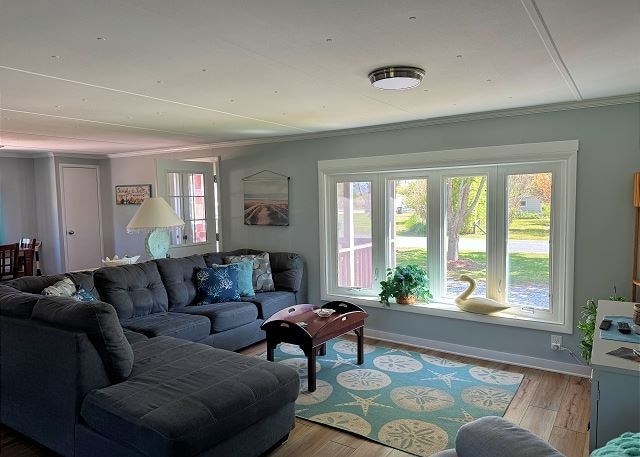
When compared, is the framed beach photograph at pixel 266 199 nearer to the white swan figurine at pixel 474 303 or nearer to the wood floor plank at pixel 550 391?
the white swan figurine at pixel 474 303

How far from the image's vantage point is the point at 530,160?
3.83 metres

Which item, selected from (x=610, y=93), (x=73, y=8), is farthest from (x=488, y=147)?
(x=73, y=8)

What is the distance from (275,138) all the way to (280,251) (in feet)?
4.57

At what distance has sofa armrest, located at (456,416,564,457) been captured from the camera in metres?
1.29

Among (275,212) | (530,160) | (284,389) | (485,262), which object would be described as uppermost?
(530,160)

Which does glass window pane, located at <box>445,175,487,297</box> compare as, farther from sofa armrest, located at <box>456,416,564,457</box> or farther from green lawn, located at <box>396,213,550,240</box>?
sofa armrest, located at <box>456,416,564,457</box>

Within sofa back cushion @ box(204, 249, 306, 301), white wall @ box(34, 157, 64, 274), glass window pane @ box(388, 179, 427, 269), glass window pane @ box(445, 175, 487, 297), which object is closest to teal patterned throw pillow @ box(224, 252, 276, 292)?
sofa back cushion @ box(204, 249, 306, 301)

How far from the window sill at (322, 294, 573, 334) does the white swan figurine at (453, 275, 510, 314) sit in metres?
0.05

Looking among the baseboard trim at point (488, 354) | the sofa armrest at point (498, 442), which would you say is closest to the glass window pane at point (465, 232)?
the baseboard trim at point (488, 354)

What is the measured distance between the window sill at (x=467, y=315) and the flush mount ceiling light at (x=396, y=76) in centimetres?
245

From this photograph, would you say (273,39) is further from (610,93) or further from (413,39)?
(610,93)

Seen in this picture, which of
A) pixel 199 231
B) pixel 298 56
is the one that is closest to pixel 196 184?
pixel 199 231

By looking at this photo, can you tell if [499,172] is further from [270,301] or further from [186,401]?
[186,401]

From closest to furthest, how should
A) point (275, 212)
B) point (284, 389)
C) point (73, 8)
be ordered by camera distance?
point (73, 8) → point (284, 389) → point (275, 212)
